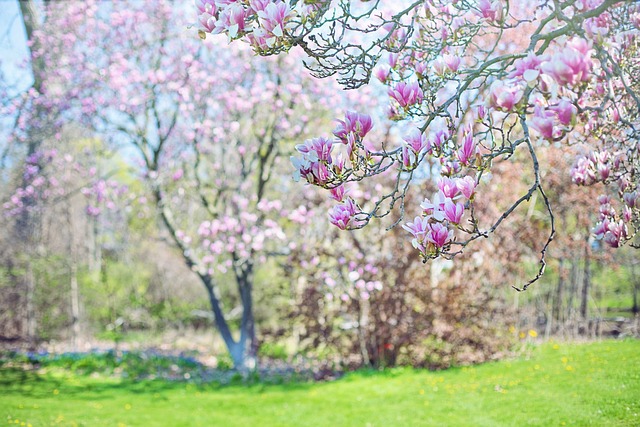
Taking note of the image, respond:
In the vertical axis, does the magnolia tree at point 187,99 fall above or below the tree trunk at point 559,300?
above

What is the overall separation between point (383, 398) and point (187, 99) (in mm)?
5750

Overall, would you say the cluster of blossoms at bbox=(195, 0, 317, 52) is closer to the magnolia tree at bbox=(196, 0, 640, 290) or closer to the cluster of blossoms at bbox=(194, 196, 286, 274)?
the magnolia tree at bbox=(196, 0, 640, 290)

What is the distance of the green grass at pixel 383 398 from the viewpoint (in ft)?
13.6

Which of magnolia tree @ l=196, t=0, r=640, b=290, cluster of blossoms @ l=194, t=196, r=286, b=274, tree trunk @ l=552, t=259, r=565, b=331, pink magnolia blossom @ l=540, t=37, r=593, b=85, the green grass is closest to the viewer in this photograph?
pink magnolia blossom @ l=540, t=37, r=593, b=85

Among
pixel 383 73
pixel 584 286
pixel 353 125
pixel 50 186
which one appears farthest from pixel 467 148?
pixel 50 186

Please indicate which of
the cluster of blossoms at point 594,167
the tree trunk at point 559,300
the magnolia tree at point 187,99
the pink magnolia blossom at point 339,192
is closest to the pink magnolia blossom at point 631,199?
the cluster of blossoms at point 594,167

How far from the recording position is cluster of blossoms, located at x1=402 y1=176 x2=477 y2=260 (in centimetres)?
243

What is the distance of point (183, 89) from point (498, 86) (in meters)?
7.77

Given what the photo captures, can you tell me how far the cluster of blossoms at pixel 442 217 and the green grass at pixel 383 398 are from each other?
1987 mm

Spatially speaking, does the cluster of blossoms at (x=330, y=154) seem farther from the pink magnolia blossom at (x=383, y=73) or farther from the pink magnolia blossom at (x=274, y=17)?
the pink magnolia blossom at (x=383, y=73)

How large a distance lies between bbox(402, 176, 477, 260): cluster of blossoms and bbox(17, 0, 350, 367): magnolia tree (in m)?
6.75

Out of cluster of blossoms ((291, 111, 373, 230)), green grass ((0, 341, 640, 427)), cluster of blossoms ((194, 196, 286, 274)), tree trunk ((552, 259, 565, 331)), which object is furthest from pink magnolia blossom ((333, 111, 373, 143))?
tree trunk ((552, 259, 565, 331))

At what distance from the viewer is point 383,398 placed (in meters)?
6.96

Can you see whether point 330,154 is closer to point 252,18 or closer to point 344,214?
point 344,214
